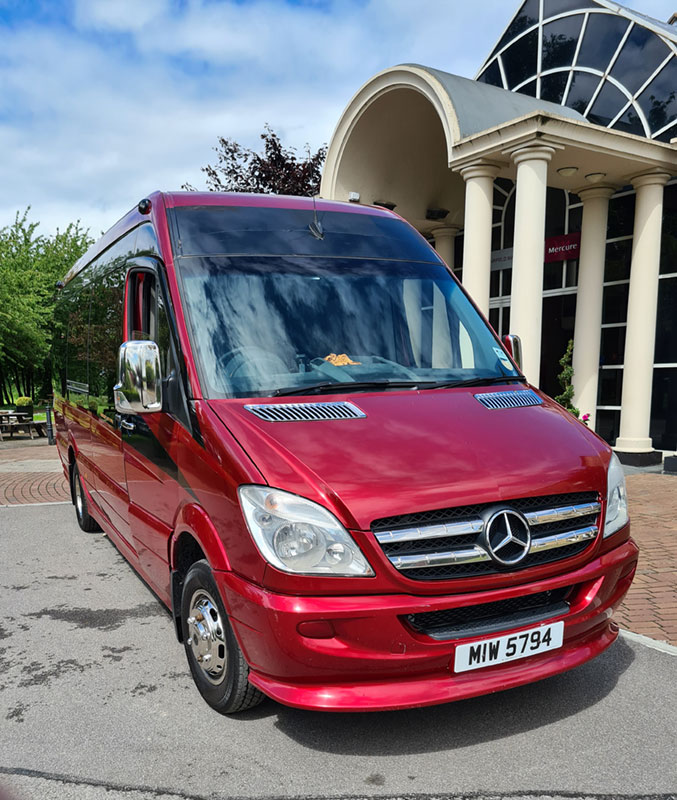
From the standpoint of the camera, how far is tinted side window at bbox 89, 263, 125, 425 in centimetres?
489

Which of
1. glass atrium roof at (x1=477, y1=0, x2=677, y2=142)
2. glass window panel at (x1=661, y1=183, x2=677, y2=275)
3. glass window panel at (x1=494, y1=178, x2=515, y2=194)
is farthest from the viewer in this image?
glass window panel at (x1=494, y1=178, x2=515, y2=194)

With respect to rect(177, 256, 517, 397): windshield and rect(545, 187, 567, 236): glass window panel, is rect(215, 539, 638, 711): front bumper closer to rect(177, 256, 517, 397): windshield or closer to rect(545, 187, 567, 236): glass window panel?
rect(177, 256, 517, 397): windshield

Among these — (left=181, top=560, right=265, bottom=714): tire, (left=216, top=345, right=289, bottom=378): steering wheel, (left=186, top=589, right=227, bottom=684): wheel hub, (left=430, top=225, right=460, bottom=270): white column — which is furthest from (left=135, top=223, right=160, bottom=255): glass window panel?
(left=430, top=225, right=460, bottom=270): white column

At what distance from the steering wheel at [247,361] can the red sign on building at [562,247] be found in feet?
38.2

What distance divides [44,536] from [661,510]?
6713 mm

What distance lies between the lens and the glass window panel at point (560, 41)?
14172 mm

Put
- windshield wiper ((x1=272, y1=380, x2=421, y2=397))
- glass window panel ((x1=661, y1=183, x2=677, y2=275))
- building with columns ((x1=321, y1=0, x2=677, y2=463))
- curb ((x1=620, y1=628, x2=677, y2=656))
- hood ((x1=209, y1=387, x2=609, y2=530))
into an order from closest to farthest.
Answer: hood ((x1=209, y1=387, x2=609, y2=530)), windshield wiper ((x1=272, y1=380, x2=421, y2=397)), curb ((x1=620, y1=628, x2=677, y2=656)), building with columns ((x1=321, y1=0, x2=677, y2=463)), glass window panel ((x1=661, y1=183, x2=677, y2=275))

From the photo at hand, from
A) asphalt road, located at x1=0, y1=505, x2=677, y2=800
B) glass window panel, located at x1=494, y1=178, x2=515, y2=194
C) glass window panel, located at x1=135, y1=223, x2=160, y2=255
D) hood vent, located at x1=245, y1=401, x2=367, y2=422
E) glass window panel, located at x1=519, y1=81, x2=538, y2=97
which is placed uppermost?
glass window panel, located at x1=519, y1=81, x2=538, y2=97

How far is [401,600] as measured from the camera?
8.65 feet

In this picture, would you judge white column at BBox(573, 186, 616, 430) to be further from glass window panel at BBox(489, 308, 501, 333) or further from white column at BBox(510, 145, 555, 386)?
glass window panel at BBox(489, 308, 501, 333)

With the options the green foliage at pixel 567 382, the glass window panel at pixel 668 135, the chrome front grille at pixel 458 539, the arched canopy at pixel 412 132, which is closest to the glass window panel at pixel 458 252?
the arched canopy at pixel 412 132

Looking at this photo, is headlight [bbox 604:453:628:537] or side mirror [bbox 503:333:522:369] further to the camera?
side mirror [bbox 503:333:522:369]

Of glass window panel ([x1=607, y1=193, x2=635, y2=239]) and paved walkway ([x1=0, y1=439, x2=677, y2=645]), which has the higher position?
glass window panel ([x1=607, y1=193, x2=635, y2=239])

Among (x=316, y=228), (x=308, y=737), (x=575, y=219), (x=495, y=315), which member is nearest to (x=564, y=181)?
(x=575, y=219)
